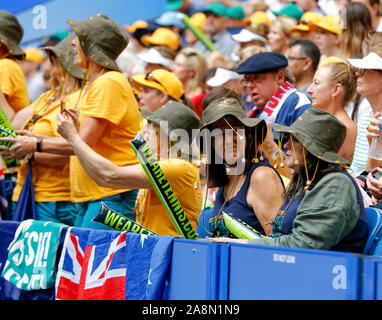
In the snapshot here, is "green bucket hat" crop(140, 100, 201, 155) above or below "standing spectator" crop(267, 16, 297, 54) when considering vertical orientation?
below

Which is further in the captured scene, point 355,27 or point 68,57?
point 355,27

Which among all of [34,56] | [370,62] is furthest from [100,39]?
[34,56]

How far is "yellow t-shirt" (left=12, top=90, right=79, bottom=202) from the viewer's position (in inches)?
212

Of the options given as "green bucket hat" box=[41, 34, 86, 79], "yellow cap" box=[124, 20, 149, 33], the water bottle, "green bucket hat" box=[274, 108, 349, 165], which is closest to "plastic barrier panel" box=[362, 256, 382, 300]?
"green bucket hat" box=[274, 108, 349, 165]

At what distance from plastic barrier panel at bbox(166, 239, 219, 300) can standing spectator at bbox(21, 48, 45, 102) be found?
6943mm

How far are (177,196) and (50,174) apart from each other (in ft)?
4.85

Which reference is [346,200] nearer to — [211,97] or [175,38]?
[211,97]

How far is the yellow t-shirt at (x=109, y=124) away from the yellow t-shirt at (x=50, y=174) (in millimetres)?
396

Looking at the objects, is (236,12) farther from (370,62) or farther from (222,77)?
(370,62)

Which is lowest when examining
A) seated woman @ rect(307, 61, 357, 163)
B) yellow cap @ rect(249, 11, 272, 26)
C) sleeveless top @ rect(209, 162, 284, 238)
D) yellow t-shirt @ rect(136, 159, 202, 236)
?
sleeveless top @ rect(209, 162, 284, 238)

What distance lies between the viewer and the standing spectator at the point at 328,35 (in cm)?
709

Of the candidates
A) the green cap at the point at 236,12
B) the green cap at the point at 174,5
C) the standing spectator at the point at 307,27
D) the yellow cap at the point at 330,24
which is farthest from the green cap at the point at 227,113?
the green cap at the point at 174,5

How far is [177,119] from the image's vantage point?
4609 mm

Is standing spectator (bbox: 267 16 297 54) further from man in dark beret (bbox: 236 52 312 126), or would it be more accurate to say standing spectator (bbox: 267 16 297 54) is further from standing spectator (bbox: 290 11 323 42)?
man in dark beret (bbox: 236 52 312 126)
